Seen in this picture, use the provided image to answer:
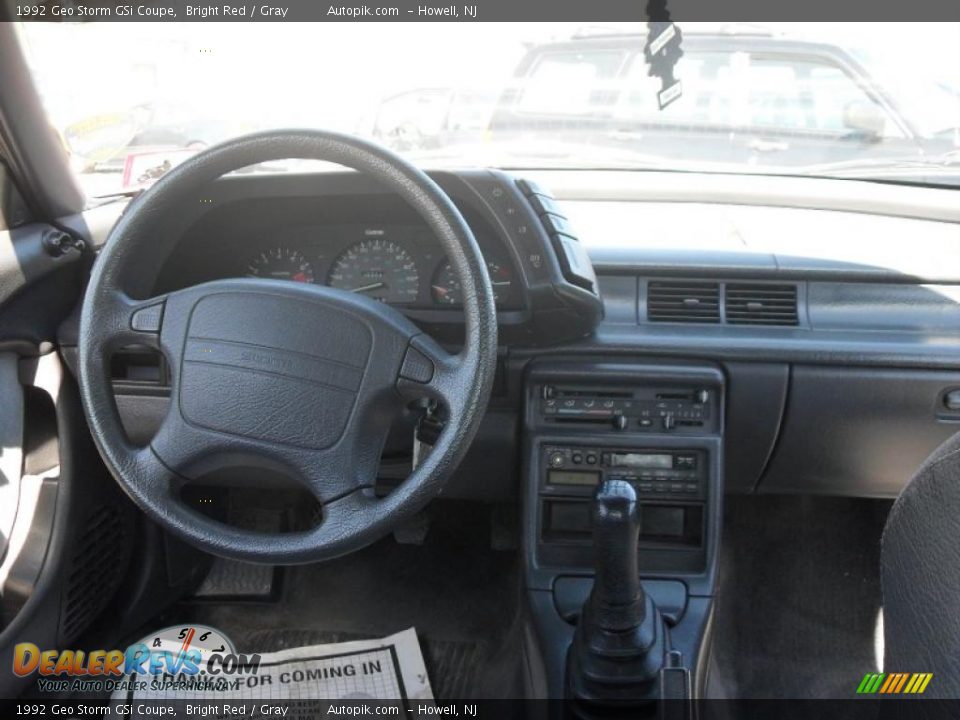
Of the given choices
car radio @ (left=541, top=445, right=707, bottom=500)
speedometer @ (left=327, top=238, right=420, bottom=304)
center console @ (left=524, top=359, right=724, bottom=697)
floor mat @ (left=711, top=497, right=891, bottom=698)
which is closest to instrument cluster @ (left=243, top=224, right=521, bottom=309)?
speedometer @ (left=327, top=238, right=420, bottom=304)

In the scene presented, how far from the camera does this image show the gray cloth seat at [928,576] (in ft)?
3.50

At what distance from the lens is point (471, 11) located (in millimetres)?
1976

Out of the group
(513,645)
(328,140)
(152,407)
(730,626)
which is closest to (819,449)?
(730,626)

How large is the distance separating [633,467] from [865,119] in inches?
46.7

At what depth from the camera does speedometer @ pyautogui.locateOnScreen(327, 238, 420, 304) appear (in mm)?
1996

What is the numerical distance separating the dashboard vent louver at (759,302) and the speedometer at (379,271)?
717mm

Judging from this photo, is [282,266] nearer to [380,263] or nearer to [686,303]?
[380,263]

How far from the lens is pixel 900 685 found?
1200mm

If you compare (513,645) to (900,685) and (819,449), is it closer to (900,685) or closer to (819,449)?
(819,449)

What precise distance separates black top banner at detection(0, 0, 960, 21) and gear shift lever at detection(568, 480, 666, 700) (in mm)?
Result: 1076

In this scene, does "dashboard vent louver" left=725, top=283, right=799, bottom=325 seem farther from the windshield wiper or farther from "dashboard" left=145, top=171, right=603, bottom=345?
the windshield wiper

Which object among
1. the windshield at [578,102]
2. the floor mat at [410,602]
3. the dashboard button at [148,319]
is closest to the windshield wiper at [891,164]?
the windshield at [578,102]

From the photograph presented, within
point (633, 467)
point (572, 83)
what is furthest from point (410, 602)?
point (572, 83)

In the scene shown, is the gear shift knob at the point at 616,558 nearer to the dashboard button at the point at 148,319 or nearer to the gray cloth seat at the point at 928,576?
the gray cloth seat at the point at 928,576
